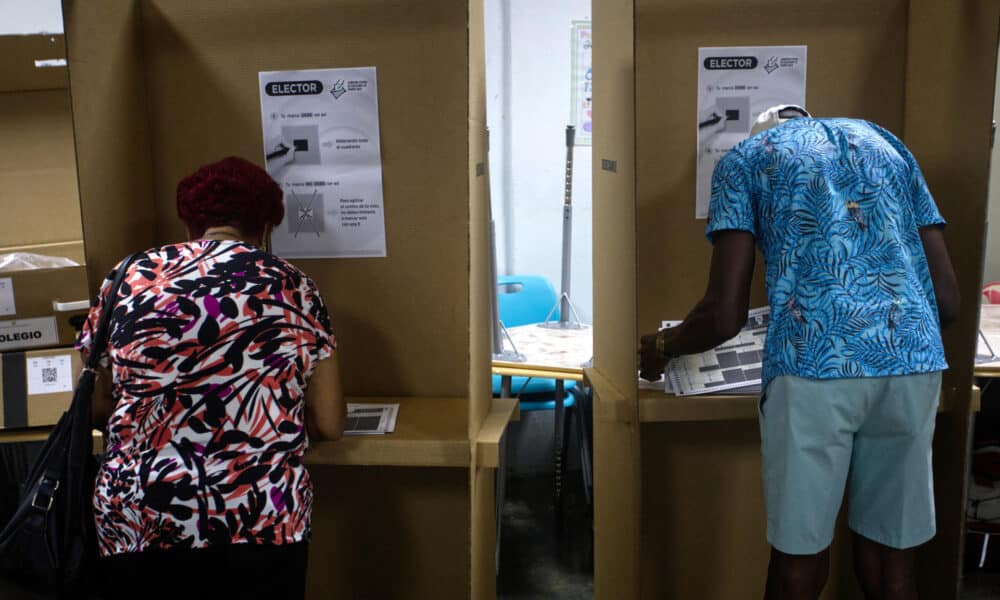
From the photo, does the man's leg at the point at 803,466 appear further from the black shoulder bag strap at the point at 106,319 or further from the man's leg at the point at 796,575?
the black shoulder bag strap at the point at 106,319

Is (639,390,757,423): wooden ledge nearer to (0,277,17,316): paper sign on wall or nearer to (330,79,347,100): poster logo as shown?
(330,79,347,100): poster logo

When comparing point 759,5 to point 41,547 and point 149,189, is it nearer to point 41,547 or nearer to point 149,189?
point 149,189

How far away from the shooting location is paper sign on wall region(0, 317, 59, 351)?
6.92ft

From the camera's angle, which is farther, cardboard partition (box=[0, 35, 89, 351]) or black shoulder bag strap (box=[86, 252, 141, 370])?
cardboard partition (box=[0, 35, 89, 351])

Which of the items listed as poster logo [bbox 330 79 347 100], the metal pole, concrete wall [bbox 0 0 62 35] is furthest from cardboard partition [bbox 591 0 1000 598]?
concrete wall [bbox 0 0 62 35]

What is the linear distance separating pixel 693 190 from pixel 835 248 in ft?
1.85

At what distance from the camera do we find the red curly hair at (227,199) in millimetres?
1554

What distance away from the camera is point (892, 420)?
5.05 ft

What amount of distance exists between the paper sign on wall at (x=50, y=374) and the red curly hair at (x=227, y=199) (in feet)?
2.65

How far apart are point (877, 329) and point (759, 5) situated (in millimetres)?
840

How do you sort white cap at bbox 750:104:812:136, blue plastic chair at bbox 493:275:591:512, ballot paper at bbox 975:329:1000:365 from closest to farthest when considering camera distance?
white cap at bbox 750:104:812:136 → ballot paper at bbox 975:329:1000:365 → blue plastic chair at bbox 493:275:591:512

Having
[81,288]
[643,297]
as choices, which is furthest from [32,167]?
[643,297]

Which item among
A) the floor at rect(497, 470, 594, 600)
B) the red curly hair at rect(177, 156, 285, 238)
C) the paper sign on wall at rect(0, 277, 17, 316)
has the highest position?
the red curly hair at rect(177, 156, 285, 238)

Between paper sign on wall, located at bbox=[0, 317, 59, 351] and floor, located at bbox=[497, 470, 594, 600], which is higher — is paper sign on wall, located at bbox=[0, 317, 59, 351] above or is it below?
above
